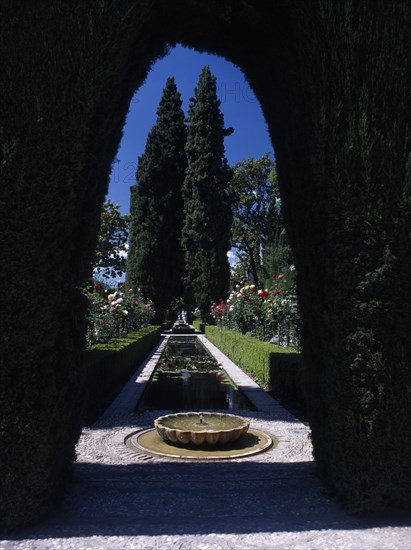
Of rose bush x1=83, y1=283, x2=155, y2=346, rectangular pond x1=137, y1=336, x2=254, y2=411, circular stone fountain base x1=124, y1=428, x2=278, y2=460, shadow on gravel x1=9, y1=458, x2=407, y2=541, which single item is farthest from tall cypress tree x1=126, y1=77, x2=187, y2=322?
shadow on gravel x1=9, y1=458, x2=407, y2=541

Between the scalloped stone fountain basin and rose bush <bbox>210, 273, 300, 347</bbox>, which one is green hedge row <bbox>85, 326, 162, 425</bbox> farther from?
rose bush <bbox>210, 273, 300, 347</bbox>

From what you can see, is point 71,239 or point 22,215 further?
point 71,239

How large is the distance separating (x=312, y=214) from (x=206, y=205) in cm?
2247

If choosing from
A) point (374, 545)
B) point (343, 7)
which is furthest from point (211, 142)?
point (374, 545)

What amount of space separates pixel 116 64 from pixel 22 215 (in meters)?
1.31

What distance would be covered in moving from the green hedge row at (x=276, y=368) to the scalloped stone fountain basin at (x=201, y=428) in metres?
0.95

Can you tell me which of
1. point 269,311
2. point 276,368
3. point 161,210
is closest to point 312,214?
point 276,368

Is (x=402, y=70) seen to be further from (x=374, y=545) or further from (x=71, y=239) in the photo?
(x=374, y=545)

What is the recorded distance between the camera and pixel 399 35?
120 inches

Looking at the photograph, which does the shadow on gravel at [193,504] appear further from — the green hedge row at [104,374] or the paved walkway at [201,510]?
the green hedge row at [104,374]

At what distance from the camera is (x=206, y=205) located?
25.5 m

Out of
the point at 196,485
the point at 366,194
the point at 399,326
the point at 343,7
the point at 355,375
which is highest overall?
the point at 343,7

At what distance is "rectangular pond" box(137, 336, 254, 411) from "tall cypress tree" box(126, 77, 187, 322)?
47.6 ft

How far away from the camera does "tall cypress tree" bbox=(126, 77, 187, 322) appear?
26.3 metres
